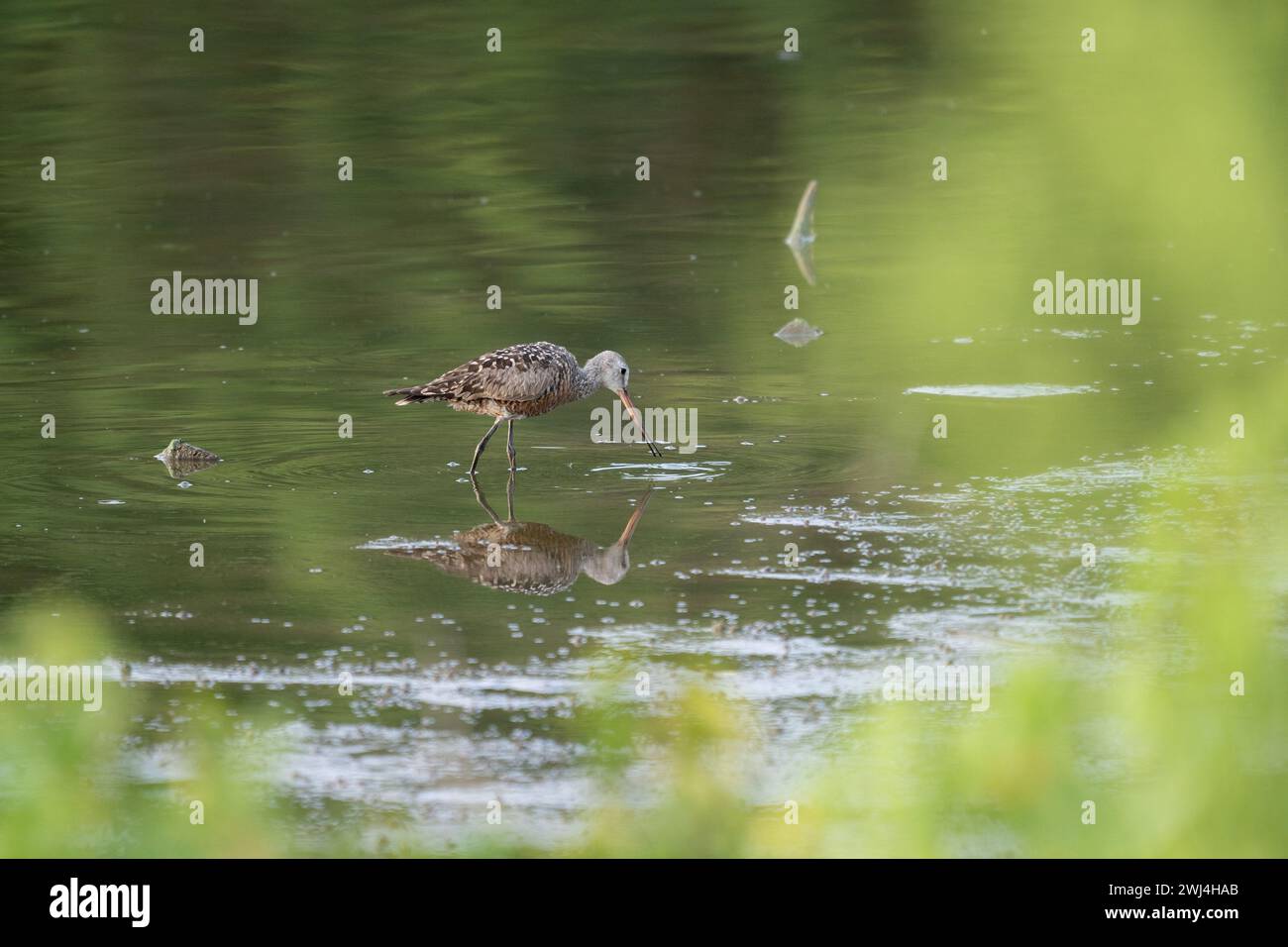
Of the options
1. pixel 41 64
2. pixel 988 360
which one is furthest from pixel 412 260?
pixel 41 64

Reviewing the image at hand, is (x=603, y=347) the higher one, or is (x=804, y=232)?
(x=804, y=232)

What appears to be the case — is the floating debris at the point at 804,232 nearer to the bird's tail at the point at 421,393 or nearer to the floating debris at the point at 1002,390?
the floating debris at the point at 1002,390

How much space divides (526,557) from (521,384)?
173cm

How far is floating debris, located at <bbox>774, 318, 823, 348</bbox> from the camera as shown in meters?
13.4

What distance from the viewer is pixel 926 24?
27062 mm

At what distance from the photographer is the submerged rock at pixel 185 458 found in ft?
34.9

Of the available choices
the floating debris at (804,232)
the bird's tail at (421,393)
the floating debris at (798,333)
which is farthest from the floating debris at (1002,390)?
the floating debris at (804,232)

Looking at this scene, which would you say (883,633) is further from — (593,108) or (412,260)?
(593,108)

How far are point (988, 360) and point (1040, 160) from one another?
283 inches
